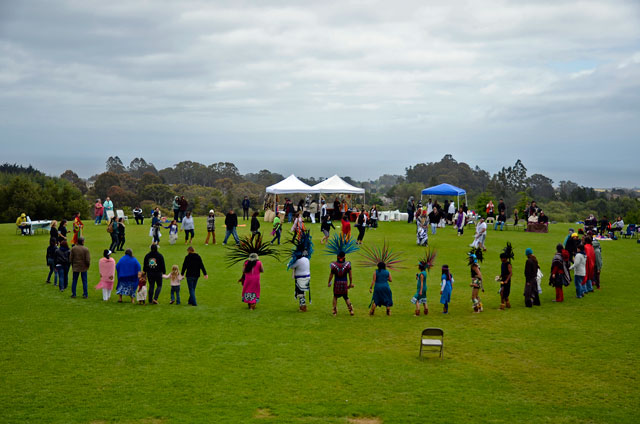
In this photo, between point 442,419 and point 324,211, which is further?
point 324,211

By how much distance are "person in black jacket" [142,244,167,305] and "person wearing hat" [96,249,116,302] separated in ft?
3.27

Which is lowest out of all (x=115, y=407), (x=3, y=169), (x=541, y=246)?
(x=115, y=407)

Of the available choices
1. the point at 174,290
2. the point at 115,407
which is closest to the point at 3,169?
the point at 174,290

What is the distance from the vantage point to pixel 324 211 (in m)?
31.8

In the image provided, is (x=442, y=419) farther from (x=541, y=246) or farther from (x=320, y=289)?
(x=541, y=246)

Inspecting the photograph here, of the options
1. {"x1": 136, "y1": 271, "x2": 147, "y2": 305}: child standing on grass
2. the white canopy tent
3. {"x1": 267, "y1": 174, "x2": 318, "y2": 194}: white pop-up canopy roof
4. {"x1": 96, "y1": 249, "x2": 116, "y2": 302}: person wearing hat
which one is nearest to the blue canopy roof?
the white canopy tent

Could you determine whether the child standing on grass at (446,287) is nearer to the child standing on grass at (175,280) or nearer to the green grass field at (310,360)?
the green grass field at (310,360)

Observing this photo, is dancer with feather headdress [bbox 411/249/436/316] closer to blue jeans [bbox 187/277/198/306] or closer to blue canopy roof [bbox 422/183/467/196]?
blue jeans [bbox 187/277/198/306]

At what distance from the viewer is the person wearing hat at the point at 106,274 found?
570 inches

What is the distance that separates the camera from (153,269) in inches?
561

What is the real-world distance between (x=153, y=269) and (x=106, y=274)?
56.7 inches

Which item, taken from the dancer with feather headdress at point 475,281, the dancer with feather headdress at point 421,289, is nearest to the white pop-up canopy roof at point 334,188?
the dancer with feather headdress at point 475,281

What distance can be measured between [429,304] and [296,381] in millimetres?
6710

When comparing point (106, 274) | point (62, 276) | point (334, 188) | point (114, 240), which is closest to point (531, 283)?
point (106, 274)
